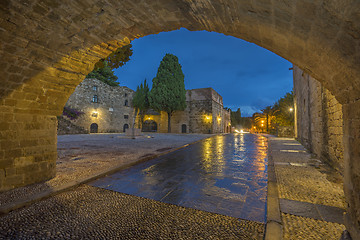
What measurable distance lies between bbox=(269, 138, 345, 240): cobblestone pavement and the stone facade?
21.2 metres

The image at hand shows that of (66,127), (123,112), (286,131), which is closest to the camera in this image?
(286,131)

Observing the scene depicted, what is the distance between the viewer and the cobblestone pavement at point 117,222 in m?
1.88

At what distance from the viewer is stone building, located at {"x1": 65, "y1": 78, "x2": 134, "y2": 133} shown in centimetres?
2116

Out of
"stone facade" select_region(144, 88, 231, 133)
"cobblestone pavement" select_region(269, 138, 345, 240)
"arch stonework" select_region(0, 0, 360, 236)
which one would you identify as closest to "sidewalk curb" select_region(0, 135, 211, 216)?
"arch stonework" select_region(0, 0, 360, 236)

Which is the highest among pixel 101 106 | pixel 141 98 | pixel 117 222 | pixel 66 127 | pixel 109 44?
pixel 141 98

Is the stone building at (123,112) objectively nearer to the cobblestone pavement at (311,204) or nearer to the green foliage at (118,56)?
the green foliage at (118,56)

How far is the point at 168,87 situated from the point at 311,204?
2208 centimetres

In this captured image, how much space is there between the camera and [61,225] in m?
2.05

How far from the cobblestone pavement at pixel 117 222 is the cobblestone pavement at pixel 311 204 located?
17.7 inches

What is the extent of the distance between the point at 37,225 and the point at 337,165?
647cm

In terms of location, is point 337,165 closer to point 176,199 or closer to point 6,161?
point 176,199

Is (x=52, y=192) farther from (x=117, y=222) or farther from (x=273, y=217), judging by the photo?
(x=273, y=217)

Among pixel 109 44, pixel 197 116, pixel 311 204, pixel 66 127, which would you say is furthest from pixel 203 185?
pixel 197 116

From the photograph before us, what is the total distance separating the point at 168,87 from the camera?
76.5ft
